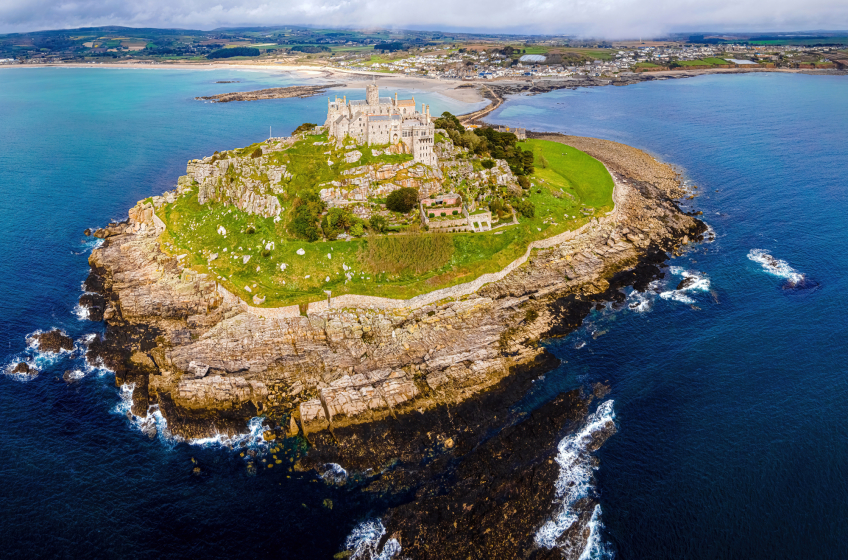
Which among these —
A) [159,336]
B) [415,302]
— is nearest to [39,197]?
[159,336]

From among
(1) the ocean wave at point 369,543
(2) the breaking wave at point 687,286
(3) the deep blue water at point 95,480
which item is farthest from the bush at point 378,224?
(1) the ocean wave at point 369,543

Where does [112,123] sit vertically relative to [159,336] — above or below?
above

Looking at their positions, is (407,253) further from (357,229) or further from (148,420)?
(148,420)

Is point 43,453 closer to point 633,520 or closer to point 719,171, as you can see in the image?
point 633,520

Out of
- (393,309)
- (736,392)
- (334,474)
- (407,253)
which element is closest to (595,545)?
(334,474)

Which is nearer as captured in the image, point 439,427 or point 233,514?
point 233,514

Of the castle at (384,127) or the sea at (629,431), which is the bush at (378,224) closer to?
the castle at (384,127)

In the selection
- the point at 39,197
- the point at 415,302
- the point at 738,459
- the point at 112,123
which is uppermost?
the point at 112,123

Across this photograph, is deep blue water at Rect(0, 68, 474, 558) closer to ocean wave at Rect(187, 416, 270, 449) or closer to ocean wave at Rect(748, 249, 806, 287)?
ocean wave at Rect(187, 416, 270, 449)
